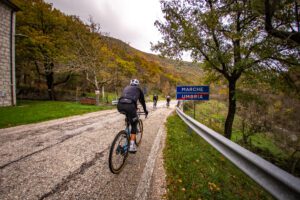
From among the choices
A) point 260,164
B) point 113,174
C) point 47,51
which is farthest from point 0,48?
A: point 260,164

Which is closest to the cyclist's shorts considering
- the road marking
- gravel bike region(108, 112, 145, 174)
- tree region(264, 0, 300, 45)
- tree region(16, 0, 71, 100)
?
gravel bike region(108, 112, 145, 174)

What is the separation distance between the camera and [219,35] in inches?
302

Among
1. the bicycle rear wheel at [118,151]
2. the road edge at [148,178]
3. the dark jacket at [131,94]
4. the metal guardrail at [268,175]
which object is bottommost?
the road edge at [148,178]

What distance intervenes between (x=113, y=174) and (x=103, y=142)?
1985mm

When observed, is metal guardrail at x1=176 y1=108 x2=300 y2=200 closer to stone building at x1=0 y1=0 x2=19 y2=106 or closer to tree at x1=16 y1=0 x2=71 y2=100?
stone building at x1=0 y1=0 x2=19 y2=106

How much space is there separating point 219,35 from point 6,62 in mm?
18127

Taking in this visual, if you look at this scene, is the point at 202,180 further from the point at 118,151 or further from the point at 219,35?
the point at 219,35

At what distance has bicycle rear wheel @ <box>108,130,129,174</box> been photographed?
2967 millimetres

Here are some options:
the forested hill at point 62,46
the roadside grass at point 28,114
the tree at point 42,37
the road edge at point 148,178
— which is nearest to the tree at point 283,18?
the road edge at point 148,178

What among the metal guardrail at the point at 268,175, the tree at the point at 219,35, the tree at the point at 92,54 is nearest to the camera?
the metal guardrail at the point at 268,175

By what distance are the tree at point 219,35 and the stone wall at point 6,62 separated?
579 inches

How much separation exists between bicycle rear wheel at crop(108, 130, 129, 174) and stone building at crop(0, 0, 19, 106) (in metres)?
15.6

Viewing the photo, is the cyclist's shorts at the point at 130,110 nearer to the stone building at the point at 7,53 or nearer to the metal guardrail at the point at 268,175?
the metal guardrail at the point at 268,175

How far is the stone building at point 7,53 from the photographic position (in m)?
13.2
